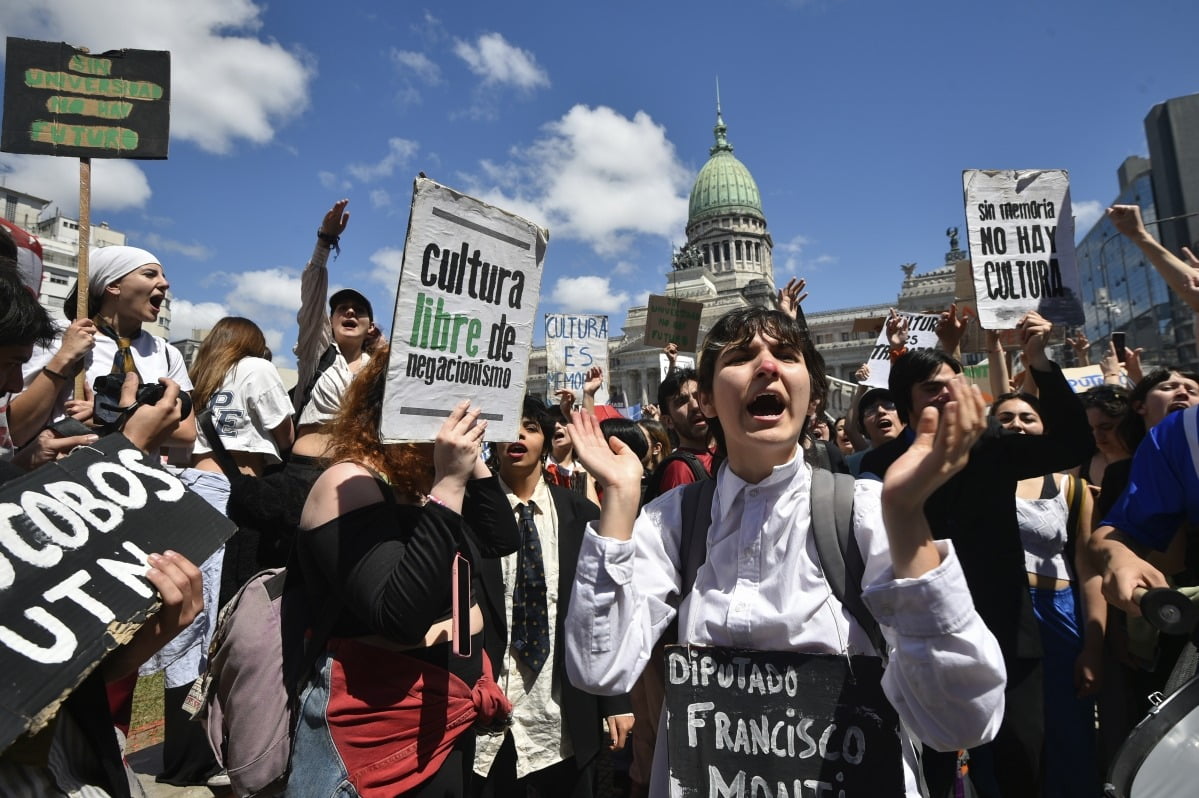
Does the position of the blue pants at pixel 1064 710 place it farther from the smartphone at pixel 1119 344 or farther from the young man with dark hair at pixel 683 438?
the smartphone at pixel 1119 344

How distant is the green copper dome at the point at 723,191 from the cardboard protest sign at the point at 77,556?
81740 mm

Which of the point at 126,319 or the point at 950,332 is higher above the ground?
the point at 950,332

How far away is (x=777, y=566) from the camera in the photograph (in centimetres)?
159

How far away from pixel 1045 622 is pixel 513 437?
2753mm

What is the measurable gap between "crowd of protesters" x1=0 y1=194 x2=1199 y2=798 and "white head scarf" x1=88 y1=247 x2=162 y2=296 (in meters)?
0.01

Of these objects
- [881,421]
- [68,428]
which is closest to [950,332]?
[881,421]

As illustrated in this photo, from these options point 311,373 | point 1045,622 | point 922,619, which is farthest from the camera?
point 311,373

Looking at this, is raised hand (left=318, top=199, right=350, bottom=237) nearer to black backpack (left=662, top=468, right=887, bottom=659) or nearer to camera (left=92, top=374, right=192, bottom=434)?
camera (left=92, top=374, right=192, bottom=434)

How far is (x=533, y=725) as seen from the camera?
274 centimetres

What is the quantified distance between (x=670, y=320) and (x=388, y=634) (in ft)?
28.4

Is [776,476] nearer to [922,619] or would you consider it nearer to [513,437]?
[922,619]

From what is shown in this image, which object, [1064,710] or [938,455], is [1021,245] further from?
[938,455]

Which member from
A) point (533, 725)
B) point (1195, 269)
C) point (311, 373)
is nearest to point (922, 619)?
point (533, 725)

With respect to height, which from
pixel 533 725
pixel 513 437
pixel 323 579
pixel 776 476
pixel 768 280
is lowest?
pixel 533 725
